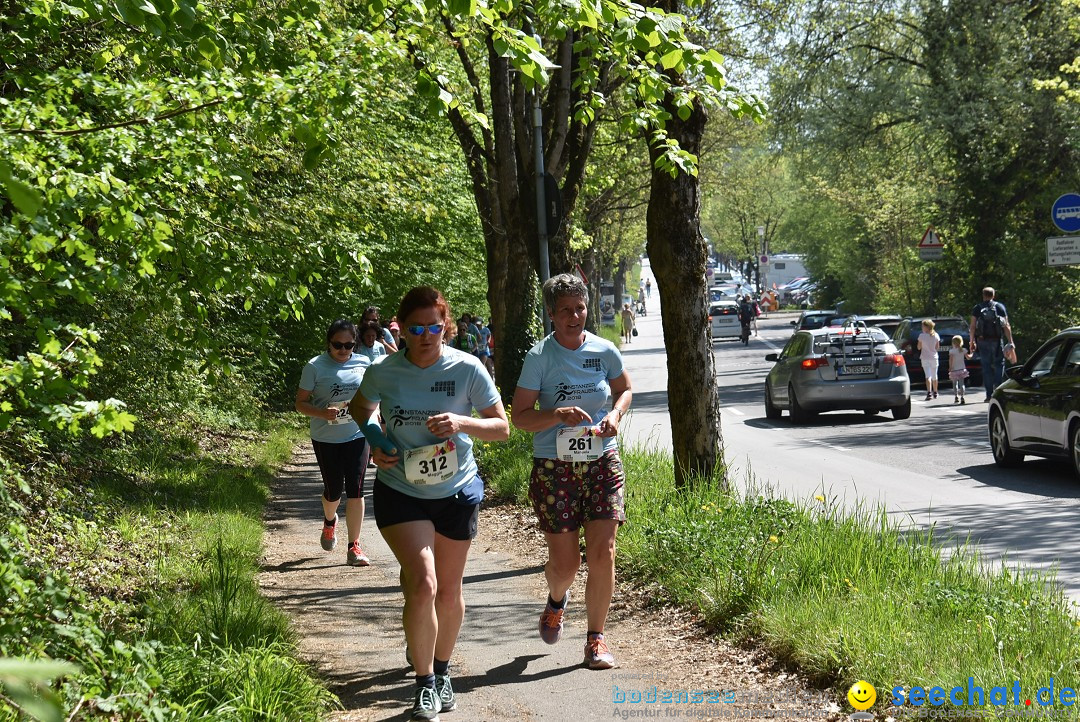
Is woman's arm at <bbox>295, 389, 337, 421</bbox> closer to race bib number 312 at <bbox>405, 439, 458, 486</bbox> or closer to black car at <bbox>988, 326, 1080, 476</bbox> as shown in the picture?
race bib number 312 at <bbox>405, 439, 458, 486</bbox>

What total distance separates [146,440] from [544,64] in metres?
9.88

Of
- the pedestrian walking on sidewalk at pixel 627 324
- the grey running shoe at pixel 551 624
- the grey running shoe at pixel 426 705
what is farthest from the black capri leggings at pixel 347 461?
the pedestrian walking on sidewalk at pixel 627 324

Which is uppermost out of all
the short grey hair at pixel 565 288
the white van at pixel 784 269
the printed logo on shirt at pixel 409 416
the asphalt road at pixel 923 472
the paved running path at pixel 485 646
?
the white van at pixel 784 269

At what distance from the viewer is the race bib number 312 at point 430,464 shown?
5.60 metres

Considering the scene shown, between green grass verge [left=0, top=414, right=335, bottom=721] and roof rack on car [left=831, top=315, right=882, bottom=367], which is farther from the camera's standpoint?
roof rack on car [left=831, top=315, right=882, bottom=367]

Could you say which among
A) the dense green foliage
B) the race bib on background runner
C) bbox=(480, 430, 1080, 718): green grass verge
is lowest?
bbox=(480, 430, 1080, 718): green grass verge

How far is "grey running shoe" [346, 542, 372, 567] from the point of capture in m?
10.1

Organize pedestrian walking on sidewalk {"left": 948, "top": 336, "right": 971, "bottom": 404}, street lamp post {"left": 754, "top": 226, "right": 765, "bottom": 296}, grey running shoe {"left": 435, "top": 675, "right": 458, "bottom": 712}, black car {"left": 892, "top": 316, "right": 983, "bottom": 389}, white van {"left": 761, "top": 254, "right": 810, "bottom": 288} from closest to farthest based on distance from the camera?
grey running shoe {"left": 435, "top": 675, "right": 458, "bottom": 712} → pedestrian walking on sidewalk {"left": 948, "top": 336, "right": 971, "bottom": 404} → black car {"left": 892, "top": 316, "right": 983, "bottom": 389} → street lamp post {"left": 754, "top": 226, "right": 765, "bottom": 296} → white van {"left": 761, "top": 254, "right": 810, "bottom": 288}

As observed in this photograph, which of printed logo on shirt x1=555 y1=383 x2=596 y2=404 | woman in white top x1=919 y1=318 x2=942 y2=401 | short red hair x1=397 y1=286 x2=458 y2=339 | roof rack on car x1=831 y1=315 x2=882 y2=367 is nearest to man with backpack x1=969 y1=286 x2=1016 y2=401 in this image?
roof rack on car x1=831 y1=315 x2=882 y2=367

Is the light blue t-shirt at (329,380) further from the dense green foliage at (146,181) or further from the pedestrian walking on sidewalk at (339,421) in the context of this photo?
the dense green foliage at (146,181)

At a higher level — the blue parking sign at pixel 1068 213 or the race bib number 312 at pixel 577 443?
the blue parking sign at pixel 1068 213

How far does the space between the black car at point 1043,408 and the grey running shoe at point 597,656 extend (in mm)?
8021

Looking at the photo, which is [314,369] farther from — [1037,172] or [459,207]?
[1037,172]

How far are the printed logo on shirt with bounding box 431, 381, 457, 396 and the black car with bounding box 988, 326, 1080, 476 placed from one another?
8.83 meters
